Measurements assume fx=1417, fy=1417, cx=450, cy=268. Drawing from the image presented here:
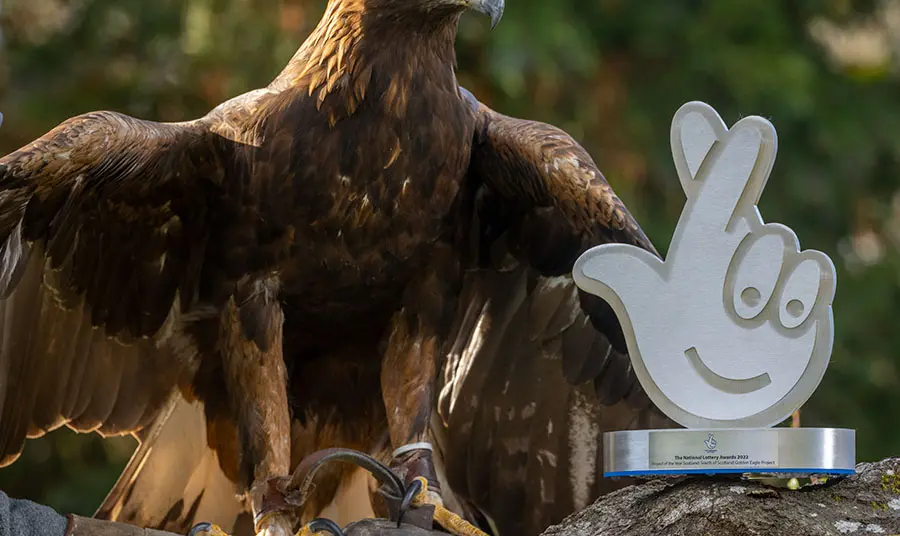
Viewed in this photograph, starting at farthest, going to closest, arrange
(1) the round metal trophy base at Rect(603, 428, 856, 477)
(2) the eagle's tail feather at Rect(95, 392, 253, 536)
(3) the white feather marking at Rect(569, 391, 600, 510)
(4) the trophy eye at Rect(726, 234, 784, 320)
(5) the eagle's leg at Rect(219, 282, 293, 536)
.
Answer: (2) the eagle's tail feather at Rect(95, 392, 253, 536) < (3) the white feather marking at Rect(569, 391, 600, 510) < (5) the eagle's leg at Rect(219, 282, 293, 536) < (4) the trophy eye at Rect(726, 234, 784, 320) < (1) the round metal trophy base at Rect(603, 428, 856, 477)

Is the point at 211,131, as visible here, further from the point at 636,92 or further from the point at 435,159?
the point at 636,92

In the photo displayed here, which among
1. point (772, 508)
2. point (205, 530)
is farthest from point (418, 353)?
point (772, 508)

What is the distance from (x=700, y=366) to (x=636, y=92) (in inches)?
178

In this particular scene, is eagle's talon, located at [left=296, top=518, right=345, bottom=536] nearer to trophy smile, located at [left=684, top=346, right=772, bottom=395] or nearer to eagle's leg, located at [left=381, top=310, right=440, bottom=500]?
eagle's leg, located at [left=381, top=310, right=440, bottom=500]

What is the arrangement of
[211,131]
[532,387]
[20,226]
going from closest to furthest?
[20,226], [211,131], [532,387]

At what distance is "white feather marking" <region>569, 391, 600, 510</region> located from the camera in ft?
12.6

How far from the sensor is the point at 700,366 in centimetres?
292

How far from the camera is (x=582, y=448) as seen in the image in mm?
3863

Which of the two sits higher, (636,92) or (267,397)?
(636,92)

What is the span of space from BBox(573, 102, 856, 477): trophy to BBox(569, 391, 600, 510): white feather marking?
88cm

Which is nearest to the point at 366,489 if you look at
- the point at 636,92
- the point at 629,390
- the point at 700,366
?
the point at 629,390

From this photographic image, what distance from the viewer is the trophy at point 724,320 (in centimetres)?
281

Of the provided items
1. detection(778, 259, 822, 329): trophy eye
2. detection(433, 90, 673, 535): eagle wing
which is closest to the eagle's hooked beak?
detection(433, 90, 673, 535): eagle wing

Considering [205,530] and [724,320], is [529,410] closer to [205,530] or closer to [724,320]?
[205,530]
